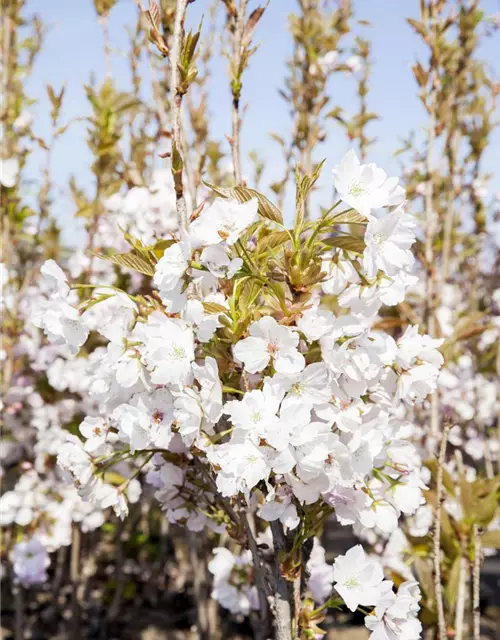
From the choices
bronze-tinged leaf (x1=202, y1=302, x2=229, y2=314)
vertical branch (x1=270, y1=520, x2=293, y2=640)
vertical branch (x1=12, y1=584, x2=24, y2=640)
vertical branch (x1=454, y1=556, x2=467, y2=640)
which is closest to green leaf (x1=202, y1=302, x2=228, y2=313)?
bronze-tinged leaf (x1=202, y1=302, x2=229, y2=314)

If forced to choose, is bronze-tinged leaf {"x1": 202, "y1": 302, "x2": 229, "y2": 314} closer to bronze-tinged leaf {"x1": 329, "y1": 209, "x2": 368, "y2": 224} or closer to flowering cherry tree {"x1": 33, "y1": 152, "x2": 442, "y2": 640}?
flowering cherry tree {"x1": 33, "y1": 152, "x2": 442, "y2": 640}

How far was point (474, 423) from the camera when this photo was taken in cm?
387

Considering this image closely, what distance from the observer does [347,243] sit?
979 mm

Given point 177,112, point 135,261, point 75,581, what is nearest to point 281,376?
point 135,261

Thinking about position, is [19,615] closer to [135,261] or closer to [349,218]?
[135,261]

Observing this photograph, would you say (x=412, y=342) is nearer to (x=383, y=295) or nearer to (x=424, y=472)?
(x=383, y=295)


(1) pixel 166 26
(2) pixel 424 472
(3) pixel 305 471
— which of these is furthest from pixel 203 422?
(1) pixel 166 26

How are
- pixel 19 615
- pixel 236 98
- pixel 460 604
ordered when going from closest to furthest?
pixel 236 98 → pixel 460 604 → pixel 19 615

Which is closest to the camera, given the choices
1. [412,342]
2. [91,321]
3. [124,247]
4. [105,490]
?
[412,342]

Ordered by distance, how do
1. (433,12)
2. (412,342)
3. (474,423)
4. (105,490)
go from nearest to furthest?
(412,342), (105,490), (433,12), (474,423)

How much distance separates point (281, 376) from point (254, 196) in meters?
A: 0.29

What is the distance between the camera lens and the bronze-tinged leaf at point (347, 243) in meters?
A: 0.97

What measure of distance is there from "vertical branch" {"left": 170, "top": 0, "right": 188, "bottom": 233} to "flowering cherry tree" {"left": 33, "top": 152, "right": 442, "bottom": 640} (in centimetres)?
4

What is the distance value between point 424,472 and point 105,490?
0.90 m
